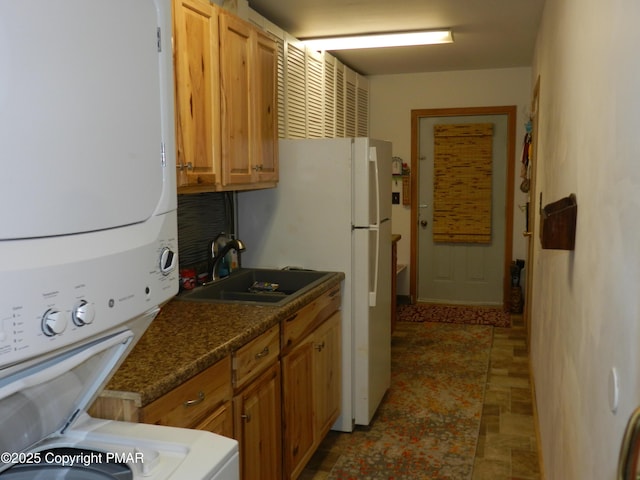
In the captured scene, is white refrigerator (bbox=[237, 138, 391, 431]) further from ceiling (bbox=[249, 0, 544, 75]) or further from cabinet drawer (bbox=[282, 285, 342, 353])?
ceiling (bbox=[249, 0, 544, 75])

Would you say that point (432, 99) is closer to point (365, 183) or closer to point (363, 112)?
point (363, 112)

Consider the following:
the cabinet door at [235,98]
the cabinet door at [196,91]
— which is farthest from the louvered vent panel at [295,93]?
the cabinet door at [196,91]

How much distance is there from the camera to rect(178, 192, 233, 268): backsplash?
309cm

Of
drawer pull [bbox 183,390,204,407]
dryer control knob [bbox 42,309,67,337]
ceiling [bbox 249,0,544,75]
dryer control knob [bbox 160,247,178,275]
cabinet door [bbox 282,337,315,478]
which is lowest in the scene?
cabinet door [bbox 282,337,315,478]

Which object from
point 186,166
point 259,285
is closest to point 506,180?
point 259,285

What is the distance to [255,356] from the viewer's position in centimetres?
226

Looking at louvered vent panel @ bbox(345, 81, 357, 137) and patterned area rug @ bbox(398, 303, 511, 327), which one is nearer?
louvered vent panel @ bbox(345, 81, 357, 137)

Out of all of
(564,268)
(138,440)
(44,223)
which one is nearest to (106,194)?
(44,223)

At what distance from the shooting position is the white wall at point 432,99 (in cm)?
603

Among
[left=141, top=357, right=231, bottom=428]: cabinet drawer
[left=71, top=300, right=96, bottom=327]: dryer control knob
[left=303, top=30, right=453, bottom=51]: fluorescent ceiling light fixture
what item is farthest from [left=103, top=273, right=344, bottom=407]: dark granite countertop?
[left=303, top=30, right=453, bottom=51]: fluorescent ceiling light fixture

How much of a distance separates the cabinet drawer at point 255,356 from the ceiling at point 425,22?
7.13 ft

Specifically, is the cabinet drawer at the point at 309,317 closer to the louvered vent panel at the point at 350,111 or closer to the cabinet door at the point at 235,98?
the cabinet door at the point at 235,98

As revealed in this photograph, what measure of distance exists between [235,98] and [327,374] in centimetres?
144

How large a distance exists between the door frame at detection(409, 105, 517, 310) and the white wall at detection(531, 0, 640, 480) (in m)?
3.71
